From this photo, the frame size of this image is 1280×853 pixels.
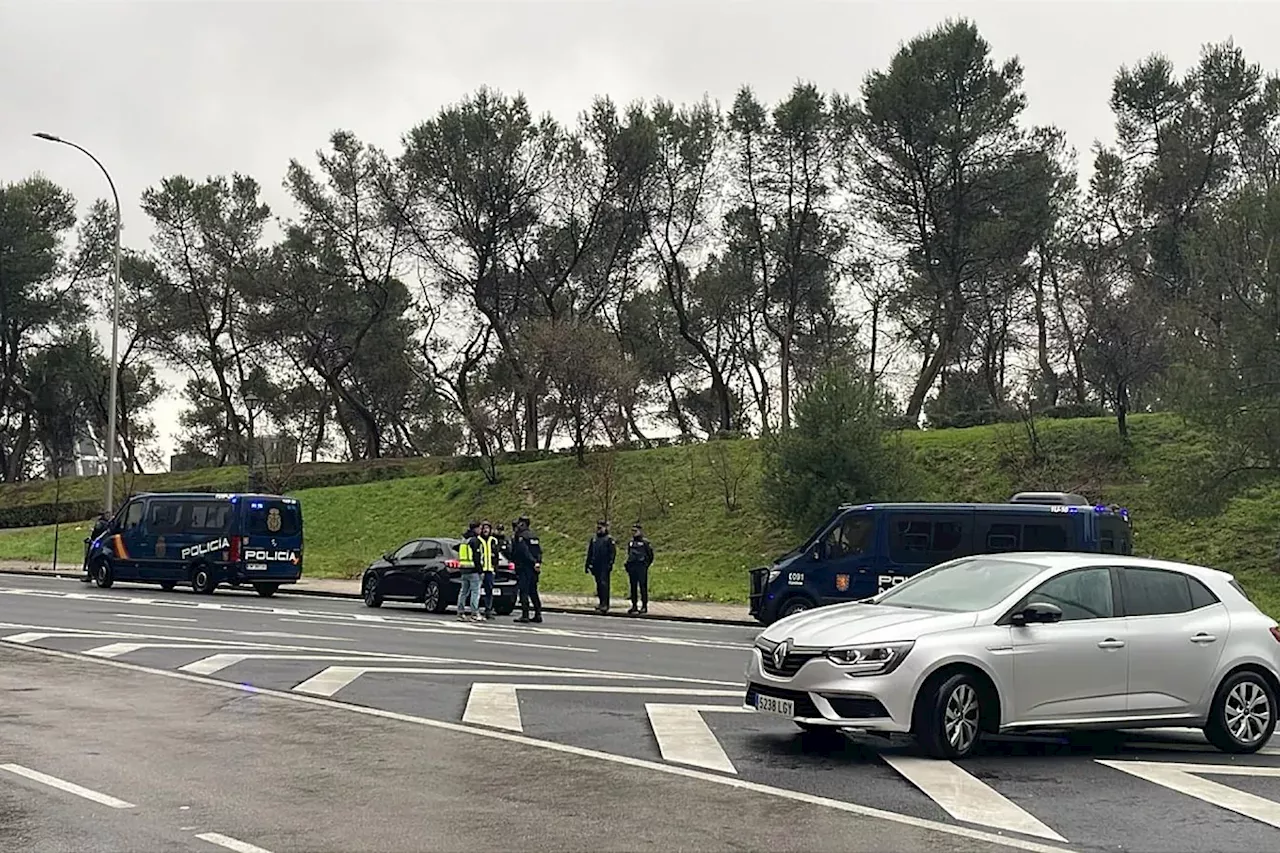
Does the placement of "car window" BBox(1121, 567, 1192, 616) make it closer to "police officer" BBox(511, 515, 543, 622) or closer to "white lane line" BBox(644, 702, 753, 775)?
"white lane line" BBox(644, 702, 753, 775)

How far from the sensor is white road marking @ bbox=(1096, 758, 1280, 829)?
808cm

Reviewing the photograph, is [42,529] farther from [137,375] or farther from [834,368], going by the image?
[834,368]

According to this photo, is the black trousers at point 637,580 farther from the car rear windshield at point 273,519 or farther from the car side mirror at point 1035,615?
the car side mirror at point 1035,615

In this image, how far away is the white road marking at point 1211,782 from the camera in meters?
8.08

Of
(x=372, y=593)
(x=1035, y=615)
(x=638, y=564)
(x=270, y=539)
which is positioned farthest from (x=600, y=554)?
(x=1035, y=615)

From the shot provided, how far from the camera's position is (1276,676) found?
411 inches

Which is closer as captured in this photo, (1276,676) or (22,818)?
(22,818)

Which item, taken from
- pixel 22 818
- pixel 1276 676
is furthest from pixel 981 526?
pixel 22 818

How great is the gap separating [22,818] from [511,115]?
48.2 m

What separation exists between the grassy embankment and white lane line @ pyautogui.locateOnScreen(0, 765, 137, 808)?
22002mm

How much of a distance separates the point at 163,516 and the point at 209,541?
1.43m

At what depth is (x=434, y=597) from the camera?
25.8 meters

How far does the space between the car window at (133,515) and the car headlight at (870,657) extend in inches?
973

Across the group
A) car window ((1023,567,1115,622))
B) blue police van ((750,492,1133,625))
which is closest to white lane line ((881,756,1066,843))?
car window ((1023,567,1115,622))
